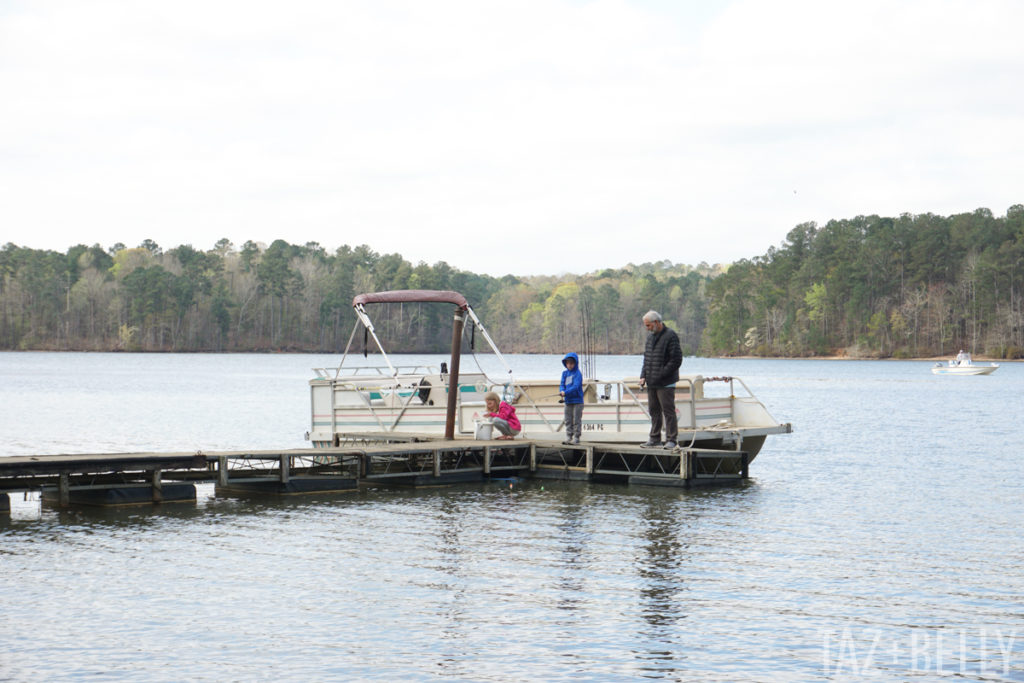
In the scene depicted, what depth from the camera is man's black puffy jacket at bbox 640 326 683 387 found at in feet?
66.4

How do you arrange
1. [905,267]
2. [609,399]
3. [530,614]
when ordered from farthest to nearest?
[905,267] → [609,399] → [530,614]

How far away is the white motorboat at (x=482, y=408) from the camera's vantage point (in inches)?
903

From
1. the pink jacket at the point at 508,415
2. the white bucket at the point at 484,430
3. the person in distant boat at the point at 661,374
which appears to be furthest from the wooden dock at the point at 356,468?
the person in distant boat at the point at 661,374

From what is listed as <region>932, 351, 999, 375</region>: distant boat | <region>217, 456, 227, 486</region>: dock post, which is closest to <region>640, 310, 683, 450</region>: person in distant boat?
<region>217, 456, 227, 486</region>: dock post

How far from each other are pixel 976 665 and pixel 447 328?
596 ft

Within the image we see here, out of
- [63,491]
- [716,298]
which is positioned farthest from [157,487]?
[716,298]

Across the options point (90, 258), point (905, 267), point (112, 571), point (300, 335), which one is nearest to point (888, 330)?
point (905, 267)

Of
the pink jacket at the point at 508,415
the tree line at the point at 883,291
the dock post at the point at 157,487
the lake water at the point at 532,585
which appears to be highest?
the tree line at the point at 883,291

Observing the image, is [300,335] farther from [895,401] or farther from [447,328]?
[895,401]

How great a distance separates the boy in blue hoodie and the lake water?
121cm

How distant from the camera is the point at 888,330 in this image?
494 ft

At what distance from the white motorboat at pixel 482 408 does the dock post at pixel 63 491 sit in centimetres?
560

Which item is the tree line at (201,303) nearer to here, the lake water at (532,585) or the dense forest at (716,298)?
the dense forest at (716,298)

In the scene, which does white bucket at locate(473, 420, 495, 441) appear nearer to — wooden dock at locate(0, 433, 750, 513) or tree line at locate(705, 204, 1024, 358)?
wooden dock at locate(0, 433, 750, 513)
